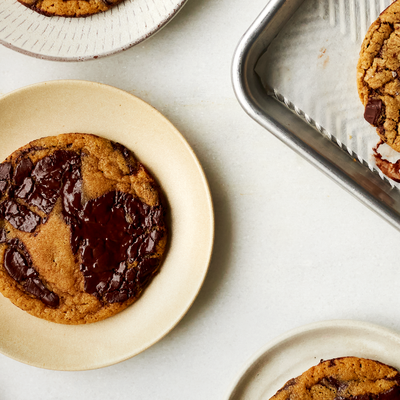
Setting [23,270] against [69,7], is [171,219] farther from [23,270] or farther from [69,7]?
[69,7]

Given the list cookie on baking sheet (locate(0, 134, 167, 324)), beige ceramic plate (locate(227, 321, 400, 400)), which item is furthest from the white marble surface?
cookie on baking sheet (locate(0, 134, 167, 324))

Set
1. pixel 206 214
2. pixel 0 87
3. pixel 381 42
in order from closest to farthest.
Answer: pixel 381 42
pixel 206 214
pixel 0 87

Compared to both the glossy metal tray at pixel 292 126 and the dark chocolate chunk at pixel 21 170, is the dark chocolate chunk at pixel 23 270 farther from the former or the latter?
the glossy metal tray at pixel 292 126

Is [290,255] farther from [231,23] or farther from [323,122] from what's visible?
[231,23]

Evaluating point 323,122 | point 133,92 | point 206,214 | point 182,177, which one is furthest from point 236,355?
point 133,92

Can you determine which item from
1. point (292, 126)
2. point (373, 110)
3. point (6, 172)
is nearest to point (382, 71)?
point (373, 110)
